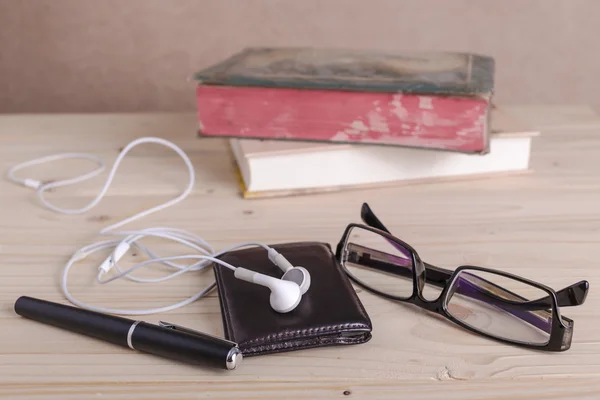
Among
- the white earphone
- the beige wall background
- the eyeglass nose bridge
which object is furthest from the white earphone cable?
the beige wall background

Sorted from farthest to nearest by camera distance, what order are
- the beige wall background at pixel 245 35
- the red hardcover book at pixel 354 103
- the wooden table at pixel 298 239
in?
1. the beige wall background at pixel 245 35
2. the red hardcover book at pixel 354 103
3. the wooden table at pixel 298 239

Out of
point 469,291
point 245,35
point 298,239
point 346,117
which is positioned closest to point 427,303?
point 469,291

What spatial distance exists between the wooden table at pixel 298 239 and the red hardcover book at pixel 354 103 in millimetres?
63

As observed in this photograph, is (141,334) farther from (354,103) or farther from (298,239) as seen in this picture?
(354,103)

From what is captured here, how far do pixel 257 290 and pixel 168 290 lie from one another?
80 millimetres

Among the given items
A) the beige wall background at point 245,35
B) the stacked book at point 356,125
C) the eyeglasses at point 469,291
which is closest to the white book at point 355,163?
the stacked book at point 356,125

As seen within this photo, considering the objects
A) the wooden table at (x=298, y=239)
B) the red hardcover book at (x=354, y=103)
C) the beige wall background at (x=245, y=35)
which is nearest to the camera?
the wooden table at (x=298, y=239)

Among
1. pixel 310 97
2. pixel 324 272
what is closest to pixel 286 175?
pixel 310 97

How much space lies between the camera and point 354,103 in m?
0.65

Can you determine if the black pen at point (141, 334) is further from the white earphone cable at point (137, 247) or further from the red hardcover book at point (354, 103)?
the red hardcover book at point (354, 103)

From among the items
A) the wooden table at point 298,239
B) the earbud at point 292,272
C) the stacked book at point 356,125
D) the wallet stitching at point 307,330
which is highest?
the stacked book at point 356,125

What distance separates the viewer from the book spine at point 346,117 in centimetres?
63

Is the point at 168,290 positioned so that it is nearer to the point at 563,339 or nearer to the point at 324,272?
the point at 324,272

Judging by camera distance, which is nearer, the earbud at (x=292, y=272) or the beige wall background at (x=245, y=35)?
the earbud at (x=292, y=272)
